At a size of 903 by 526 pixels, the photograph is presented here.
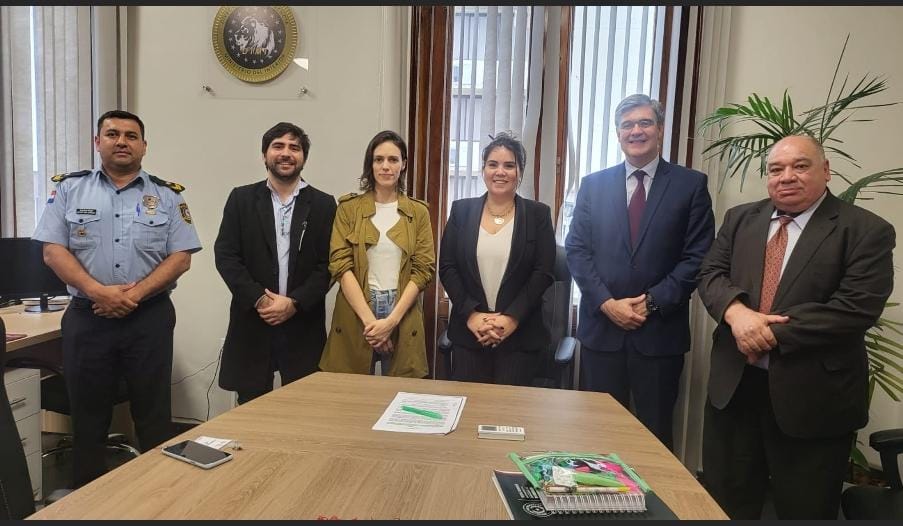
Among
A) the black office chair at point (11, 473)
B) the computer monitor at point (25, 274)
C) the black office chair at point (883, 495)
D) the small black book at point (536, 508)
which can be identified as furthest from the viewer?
the computer monitor at point (25, 274)

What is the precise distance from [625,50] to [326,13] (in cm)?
174

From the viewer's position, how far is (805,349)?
1927 mm

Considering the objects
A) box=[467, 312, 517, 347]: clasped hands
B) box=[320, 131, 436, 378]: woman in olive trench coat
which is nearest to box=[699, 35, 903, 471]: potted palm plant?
box=[467, 312, 517, 347]: clasped hands

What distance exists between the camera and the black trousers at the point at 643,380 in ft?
8.16

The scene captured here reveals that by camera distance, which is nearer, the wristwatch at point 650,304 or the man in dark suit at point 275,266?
the wristwatch at point 650,304

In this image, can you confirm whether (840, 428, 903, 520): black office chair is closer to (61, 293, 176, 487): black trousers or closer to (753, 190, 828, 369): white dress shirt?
(753, 190, 828, 369): white dress shirt

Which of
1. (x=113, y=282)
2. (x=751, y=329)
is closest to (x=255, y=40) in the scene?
(x=113, y=282)

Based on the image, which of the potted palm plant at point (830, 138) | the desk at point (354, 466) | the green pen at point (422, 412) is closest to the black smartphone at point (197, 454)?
the desk at point (354, 466)

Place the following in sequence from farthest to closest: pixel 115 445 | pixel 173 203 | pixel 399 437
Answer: pixel 115 445 → pixel 173 203 → pixel 399 437

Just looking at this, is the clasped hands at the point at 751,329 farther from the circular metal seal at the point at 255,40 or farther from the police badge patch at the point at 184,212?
the circular metal seal at the point at 255,40

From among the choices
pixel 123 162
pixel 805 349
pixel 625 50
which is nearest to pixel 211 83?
pixel 123 162

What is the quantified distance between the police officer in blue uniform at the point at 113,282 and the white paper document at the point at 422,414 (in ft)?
4.67

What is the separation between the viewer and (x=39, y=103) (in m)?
3.39

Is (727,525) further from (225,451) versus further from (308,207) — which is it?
(308,207)
